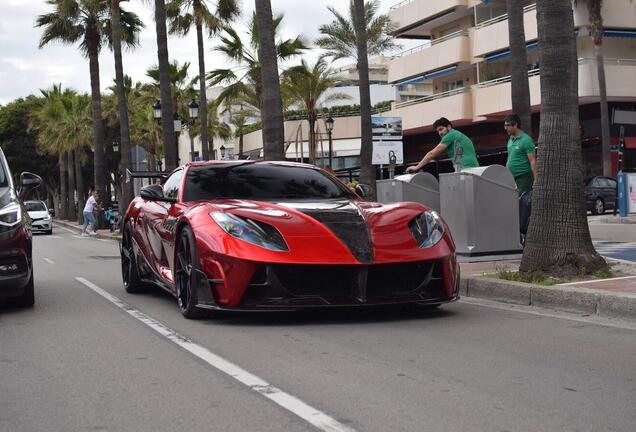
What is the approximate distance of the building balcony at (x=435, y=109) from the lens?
133ft

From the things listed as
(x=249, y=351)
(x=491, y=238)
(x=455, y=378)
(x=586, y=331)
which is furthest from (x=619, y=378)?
(x=491, y=238)

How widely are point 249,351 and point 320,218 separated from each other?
1554 millimetres

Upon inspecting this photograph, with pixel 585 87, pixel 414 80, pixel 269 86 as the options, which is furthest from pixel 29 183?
pixel 414 80

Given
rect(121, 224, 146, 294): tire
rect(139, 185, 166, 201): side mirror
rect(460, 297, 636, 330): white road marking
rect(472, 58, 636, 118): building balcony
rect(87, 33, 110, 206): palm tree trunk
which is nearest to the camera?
rect(460, 297, 636, 330): white road marking

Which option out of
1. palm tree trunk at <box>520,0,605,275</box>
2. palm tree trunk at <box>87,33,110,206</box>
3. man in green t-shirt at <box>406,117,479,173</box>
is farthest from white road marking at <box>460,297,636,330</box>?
palm tree trunk at <box>87,33,110,206</box>

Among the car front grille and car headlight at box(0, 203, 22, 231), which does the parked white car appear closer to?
car headlight at box(0, 203, 22, 231)

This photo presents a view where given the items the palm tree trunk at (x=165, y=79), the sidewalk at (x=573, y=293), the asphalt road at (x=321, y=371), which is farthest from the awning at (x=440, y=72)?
the asphalt road at (x=321, y=371)

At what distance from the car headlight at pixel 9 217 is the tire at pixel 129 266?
1973mm

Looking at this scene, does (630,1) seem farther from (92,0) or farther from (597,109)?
(92,0)

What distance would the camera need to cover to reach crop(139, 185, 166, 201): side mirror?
865 cm

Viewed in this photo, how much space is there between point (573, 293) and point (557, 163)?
5.56ft

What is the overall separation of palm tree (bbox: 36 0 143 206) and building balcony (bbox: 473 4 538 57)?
600 inches

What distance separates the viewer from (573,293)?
7.92 metres

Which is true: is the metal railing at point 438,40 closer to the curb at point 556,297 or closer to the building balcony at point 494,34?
the building balcony at point 494,34
